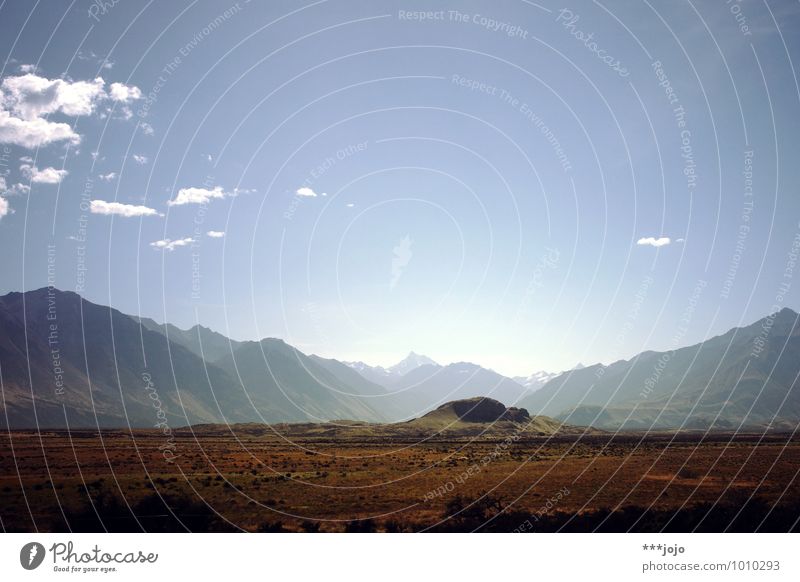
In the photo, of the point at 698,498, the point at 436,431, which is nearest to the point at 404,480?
the point at 698,498

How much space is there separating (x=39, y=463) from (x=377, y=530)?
53588mm

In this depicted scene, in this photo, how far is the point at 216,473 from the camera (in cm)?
5588

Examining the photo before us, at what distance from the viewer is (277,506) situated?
1583 inches

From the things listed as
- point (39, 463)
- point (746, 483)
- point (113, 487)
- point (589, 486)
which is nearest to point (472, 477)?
point (589, 486)

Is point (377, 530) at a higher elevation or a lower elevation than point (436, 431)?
higher

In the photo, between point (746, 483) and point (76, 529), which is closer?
point (76, 529)

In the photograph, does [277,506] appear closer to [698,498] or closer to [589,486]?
[589,486]

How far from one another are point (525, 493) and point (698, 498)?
1474 cm

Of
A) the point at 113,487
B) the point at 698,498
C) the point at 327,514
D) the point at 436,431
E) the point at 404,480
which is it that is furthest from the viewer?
the point at 436,431
